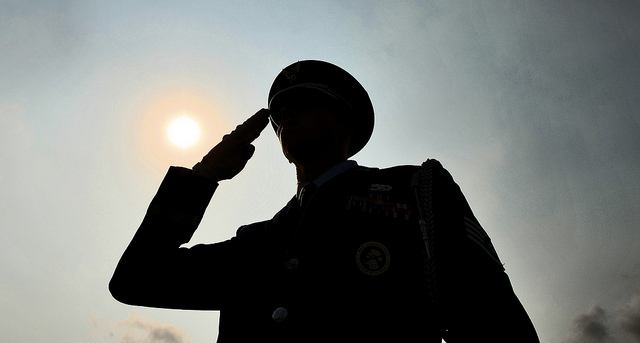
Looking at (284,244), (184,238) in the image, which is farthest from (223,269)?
(284,244)

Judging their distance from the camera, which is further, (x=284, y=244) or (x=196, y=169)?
(x=196, y=169)

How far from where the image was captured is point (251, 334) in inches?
95.0

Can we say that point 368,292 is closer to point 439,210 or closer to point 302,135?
point 439,210

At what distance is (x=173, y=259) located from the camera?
9.36ft

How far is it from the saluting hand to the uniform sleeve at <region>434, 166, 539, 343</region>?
1421 millimetres

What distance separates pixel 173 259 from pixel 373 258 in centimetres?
133

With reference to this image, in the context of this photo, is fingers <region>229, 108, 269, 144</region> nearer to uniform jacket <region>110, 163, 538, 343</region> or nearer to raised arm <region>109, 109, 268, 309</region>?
raised arm <region>109, 109, 268, 309</region>

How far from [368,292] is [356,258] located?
0.20 metres

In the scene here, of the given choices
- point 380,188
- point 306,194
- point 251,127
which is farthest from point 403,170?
point 251,127

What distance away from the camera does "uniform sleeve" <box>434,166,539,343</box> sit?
2023mm

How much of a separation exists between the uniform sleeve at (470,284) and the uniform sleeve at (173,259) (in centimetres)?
145

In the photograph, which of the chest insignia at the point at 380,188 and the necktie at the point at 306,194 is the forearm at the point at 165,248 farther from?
the chest insignia at the point at 380,188

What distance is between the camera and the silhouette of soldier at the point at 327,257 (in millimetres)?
2182

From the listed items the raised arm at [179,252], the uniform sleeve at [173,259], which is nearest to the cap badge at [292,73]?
the raised arm at [179,252]
